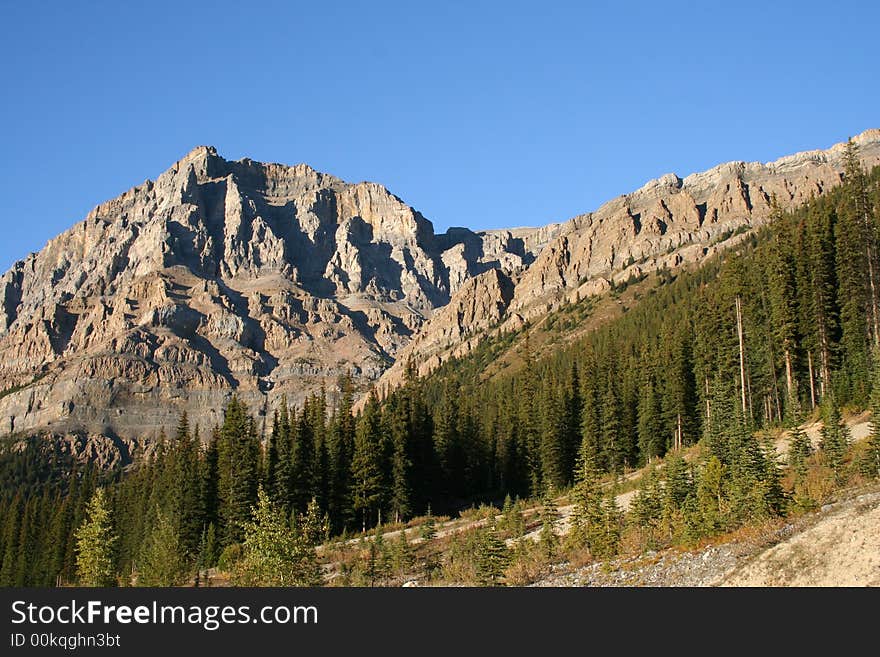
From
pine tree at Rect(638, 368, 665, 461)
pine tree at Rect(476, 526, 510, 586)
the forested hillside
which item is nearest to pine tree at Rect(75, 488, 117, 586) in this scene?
the forested hillside

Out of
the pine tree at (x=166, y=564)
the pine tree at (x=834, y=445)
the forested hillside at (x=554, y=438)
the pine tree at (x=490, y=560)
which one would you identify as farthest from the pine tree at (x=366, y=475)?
the pine tree at (x=834, y=445)

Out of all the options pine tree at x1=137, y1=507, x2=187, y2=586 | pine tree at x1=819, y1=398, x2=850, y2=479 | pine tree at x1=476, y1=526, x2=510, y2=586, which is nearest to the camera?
pine tree at x1=476, y1=526, x2=510, y2=586

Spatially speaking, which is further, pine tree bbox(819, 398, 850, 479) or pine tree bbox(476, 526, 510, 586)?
pine tree bbox(819, 398, 850, 479)

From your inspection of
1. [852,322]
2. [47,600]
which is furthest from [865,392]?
[47,600]

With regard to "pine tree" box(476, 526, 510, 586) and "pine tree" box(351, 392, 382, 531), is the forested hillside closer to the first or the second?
"pine tree" box(351, 392, 382, 531)

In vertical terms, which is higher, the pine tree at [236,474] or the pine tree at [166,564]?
the pine tree at [236,474]

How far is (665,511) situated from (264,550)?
54.9ft

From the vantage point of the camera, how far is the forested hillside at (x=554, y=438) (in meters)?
46.7

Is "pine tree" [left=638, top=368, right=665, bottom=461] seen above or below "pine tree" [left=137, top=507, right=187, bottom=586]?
above

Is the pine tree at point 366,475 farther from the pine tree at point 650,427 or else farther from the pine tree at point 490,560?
the pine tree at point 490,560

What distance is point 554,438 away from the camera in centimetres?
8794

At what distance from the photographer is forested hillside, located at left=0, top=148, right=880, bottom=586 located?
46.7 meters

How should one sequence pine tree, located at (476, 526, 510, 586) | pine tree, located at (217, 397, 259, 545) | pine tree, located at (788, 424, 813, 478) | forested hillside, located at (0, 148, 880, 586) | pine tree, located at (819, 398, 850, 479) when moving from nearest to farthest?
pine tree, located at (476, 526, 510, 586), pine tree, located at (819, 398, 850, 479), pine tree, located at (788, 424, 813, 478), forested hillside, located at (0, 148, 880, 586), pine tree, located at (217, 397, 259, 545)

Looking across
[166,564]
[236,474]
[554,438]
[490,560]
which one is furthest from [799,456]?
[236,474]
